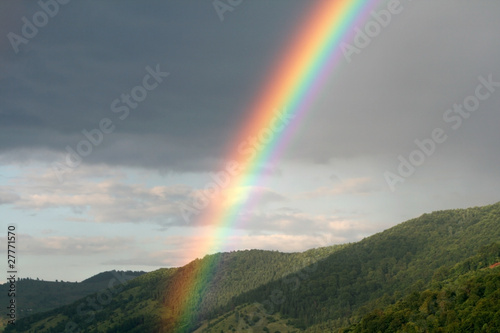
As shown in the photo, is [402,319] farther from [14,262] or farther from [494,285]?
[14,262]

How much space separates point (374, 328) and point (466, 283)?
34630 mm

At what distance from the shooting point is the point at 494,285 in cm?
15912

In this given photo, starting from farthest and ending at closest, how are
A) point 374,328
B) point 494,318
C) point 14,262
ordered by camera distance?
point 374,328
point 14,262
point 494,318

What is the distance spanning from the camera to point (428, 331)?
156875 mm

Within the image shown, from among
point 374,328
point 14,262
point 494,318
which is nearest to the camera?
point 494,318

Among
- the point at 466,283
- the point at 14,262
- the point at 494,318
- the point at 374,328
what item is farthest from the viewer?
the point at 374,328

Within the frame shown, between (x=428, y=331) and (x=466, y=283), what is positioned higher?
(x=466, y=283)

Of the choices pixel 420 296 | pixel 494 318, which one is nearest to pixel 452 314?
pixel 494 318

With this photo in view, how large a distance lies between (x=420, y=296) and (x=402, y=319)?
62.6 ft

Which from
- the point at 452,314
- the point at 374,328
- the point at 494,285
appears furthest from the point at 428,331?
the point at 374,328

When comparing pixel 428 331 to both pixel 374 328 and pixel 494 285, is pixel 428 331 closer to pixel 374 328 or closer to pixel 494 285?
pixel 494 285

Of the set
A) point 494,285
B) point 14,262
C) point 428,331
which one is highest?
point 14,262

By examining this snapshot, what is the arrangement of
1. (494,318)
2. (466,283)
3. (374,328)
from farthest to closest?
(374,328)
(466,283)
(494,318)

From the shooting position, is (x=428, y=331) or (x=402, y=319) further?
(x=402, y=319)
